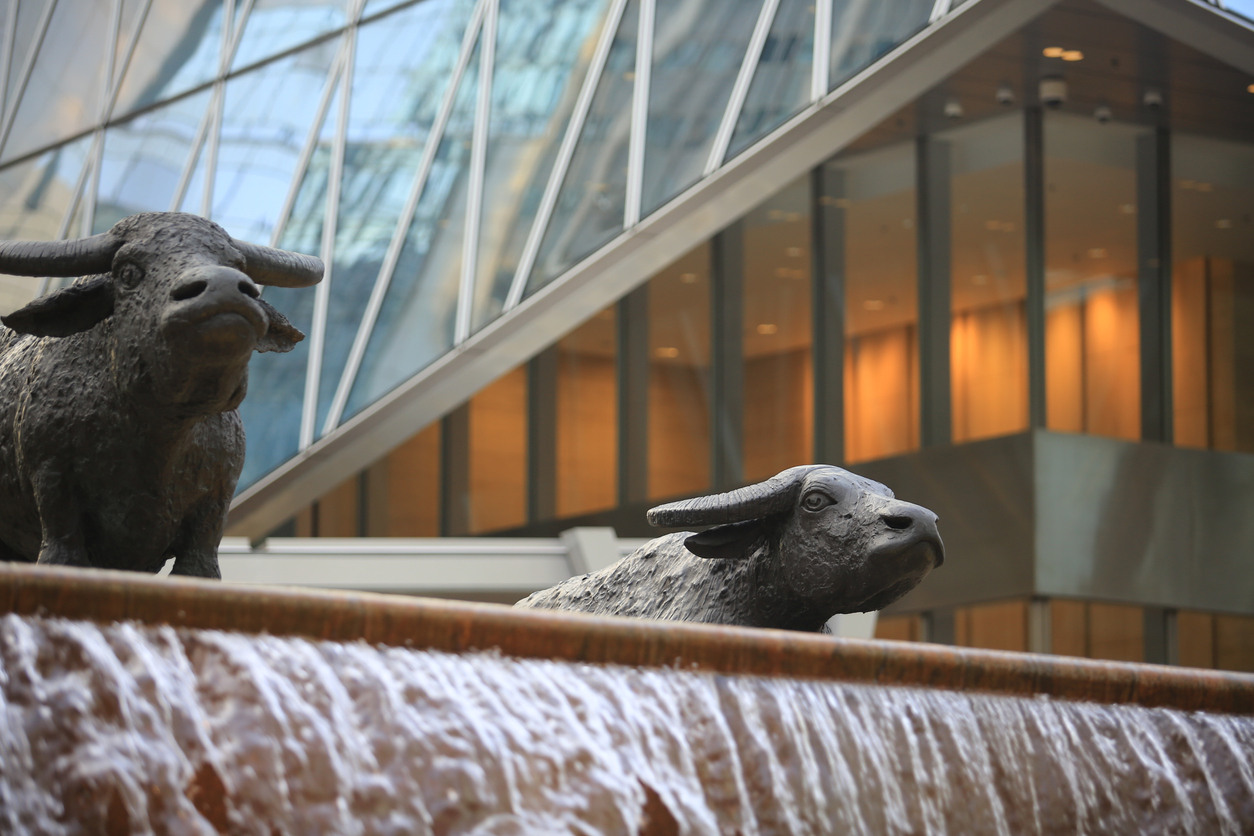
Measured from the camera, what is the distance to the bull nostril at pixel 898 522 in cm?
612

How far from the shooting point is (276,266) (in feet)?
17.6

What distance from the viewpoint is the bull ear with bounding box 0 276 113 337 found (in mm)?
5156

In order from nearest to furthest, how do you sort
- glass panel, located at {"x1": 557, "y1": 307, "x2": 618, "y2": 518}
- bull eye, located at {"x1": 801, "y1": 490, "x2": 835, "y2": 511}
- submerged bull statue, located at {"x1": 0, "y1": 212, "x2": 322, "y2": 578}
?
submerged bull statue, located at {"x1": 0, "y1": 212, "x2": 322, "y2": 578}, bull eye, located at {"x1": 801, "y1": 490, "x2": 835, "y2": 511}, glass panel, located at {"x1": 557, "y1": 307, "x2": 618, "y2": 518}

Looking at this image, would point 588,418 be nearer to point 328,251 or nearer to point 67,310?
point 328,251

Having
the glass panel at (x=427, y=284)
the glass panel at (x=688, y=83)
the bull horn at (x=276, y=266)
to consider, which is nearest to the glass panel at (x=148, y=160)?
the glass panel at (x=427, y=284)

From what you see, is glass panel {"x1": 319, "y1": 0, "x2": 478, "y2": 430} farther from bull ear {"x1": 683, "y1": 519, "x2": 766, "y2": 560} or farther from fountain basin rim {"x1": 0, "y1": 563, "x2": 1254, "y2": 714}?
fountain basin rim {"x1": 0, "y1": 563, "x2": 1254, "y2": 714}

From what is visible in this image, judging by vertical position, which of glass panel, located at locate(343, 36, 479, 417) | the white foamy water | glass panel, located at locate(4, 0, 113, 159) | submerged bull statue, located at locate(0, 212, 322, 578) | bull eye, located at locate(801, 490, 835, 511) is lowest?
the white foamy water

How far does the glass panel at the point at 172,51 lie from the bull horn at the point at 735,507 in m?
13.8

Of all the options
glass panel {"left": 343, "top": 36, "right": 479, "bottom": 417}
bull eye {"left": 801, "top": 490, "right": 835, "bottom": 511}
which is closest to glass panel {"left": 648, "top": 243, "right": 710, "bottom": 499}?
glass panel {"left": 343, "top": 36, "right": 479, "bottom": 417}

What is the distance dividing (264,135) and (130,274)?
43.5 feet

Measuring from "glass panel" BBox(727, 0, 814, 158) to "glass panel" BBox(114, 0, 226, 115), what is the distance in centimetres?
633

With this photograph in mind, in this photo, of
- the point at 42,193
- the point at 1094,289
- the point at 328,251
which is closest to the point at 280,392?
the point at 328,251

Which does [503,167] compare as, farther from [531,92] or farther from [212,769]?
[212,769]

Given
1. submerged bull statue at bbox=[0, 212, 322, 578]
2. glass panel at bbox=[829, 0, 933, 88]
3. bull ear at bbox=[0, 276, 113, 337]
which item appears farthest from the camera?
glass panel at bbox=[829, 0, 933, 88]
